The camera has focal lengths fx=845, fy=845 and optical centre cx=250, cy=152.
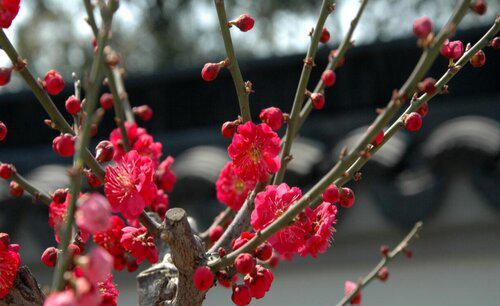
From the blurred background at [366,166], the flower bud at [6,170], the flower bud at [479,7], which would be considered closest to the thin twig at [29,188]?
the flower bud at [6,170]

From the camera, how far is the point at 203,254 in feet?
3.43

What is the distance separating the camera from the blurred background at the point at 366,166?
2699 mm

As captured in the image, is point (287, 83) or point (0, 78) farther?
point (287, 83)

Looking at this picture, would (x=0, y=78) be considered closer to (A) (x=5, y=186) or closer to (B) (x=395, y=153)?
(B) (x=395, y=153)

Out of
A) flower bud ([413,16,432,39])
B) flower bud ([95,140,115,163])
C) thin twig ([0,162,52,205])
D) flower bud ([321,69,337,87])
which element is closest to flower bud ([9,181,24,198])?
thin twig ([0,162,52,205])

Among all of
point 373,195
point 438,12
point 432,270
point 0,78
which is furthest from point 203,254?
point 438,12

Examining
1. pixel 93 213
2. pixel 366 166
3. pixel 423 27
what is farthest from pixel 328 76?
pixel 366 166

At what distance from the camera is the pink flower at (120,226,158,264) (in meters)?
1.12

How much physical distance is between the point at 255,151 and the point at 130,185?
17 cm

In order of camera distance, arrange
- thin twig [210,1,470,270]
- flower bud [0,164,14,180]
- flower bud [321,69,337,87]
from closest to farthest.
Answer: thin twig [210,1,470,270], flower bud [0,164,14,180], flower bud [321,69,337,87]

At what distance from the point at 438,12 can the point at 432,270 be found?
855 cm

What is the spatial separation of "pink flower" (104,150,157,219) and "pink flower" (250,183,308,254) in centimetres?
15

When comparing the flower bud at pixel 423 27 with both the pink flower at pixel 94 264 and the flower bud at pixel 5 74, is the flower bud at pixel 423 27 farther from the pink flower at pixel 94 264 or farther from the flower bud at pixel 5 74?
the flower bud at pixel 5 74

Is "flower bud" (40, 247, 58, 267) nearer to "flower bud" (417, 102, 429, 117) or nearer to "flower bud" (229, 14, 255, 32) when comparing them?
"flower bud" (229, 14, 255, 32)
